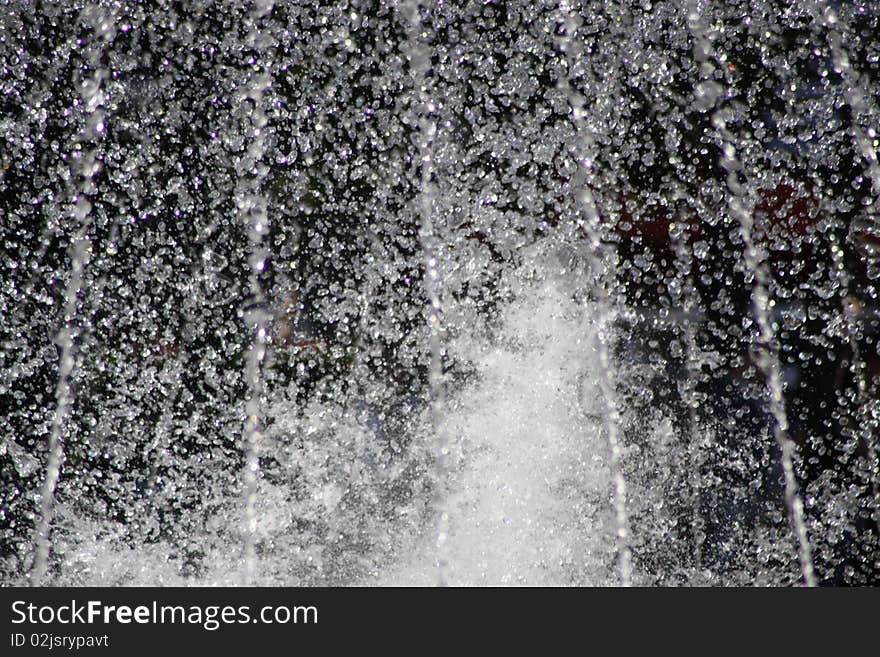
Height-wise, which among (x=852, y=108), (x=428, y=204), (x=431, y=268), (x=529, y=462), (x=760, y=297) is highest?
(x=852, y=108)

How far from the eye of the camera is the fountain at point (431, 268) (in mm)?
2383

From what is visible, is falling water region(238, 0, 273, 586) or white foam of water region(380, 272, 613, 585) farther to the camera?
→ falling water region(238, 0, 273, 586)

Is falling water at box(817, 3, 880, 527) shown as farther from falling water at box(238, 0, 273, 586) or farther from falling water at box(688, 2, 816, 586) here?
falling water at box(238, 0, 273, 586)

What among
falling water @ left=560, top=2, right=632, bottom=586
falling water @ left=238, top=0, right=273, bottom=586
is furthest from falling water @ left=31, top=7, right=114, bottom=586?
falling water @ left=560, top=2, right=632, bottom=586

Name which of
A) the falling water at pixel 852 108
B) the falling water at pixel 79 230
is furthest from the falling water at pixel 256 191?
the falling water at pixel 852 108

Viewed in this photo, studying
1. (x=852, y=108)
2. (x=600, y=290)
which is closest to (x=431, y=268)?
(x=600, y=290)

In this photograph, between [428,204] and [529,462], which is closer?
[529,462]

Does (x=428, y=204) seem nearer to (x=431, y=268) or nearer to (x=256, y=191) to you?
(x=431, y=268)

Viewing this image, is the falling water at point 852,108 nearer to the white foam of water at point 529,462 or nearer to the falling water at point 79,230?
the white foam of water at point 529,462

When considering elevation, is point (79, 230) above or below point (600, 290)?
above

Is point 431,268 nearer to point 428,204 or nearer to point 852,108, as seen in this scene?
point 428,204

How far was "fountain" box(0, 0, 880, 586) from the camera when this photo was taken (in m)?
2.38

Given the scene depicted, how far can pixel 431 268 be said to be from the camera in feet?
8.02
